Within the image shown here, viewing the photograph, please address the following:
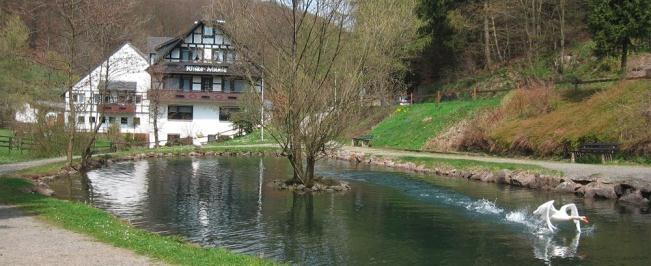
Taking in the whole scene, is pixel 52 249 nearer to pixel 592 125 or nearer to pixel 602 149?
pixel 602 149

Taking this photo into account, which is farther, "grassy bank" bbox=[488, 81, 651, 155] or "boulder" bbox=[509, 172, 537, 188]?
"grassy bank" bbox=[488, 81, 651, 155]

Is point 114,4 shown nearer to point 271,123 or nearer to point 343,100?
point 271,123

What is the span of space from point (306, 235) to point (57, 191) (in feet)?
40.7

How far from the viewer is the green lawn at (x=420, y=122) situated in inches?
1766

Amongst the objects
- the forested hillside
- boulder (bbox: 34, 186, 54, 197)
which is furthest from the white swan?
boulder (bbox: 34, 186, 54, 197)

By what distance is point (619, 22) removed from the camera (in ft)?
111

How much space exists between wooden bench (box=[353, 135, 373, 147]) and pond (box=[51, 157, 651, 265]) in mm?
→ 20011

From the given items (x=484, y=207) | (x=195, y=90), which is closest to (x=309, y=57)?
(x=484, y=207)

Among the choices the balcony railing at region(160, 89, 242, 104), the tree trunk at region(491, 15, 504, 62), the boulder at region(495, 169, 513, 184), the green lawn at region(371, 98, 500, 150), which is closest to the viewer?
Answer: the boulder at region(495, 169, 513, 184)

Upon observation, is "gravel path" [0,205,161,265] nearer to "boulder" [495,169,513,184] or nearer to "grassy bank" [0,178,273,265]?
"grassy bank" [0,178,273,265]

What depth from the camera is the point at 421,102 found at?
5856 centimetres

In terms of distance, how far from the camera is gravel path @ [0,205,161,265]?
10.2 m

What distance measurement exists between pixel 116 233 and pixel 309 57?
13.0 meters

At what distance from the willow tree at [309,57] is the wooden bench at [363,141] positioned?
2484 centimetres
